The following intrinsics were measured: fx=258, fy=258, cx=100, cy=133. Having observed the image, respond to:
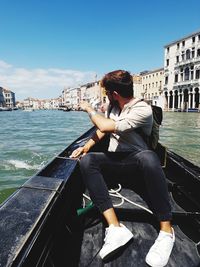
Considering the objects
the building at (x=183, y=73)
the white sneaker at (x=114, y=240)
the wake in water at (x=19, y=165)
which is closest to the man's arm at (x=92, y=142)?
the white sneaker at (x=114, y=240)

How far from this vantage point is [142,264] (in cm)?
119

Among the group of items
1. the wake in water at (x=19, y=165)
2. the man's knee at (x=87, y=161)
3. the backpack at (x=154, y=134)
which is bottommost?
the wake in water at (x=19, y=165)

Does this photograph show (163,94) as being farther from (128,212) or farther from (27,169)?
(128,212)

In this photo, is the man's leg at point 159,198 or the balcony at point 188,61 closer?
the man's leg at point 159,198

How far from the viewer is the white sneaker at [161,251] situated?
45.5 inches

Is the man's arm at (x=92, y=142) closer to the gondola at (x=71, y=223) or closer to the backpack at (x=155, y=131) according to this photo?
the gondola at (x=71, y=223)

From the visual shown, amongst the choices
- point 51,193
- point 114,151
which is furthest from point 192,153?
point 51,193

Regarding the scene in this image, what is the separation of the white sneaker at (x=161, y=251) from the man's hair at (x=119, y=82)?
2.44 feet

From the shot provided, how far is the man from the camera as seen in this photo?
4.05 ft

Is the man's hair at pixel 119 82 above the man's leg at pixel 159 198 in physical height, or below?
above

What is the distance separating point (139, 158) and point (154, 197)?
0.69 feet

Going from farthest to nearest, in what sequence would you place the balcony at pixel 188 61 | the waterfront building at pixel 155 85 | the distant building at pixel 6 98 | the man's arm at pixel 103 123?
the distant building at pixel 6 98 < the waterfront building at pixel 155 85 < the balcony at pixel 188 61 < the man's arm at pixel 103 123

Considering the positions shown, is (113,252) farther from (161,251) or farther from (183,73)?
(183,73)

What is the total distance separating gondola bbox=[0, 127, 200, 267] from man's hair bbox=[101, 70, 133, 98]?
489 millimetres
